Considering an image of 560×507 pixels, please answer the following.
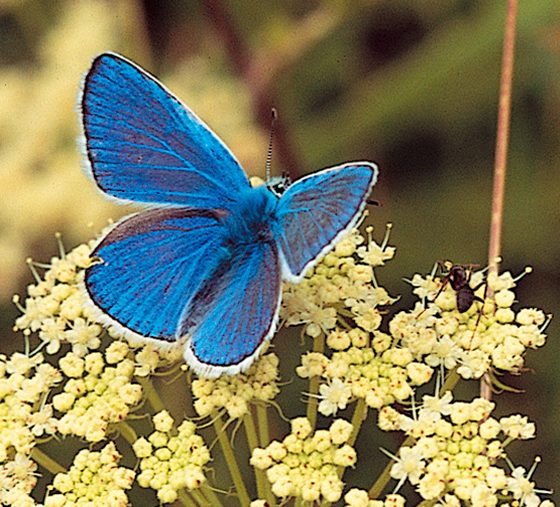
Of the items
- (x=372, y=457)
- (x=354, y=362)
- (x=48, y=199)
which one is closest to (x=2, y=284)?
(x=48, y=199)

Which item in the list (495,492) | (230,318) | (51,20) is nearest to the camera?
(230,318)

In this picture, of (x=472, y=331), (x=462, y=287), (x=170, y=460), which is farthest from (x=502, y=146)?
(x=170, y=460)

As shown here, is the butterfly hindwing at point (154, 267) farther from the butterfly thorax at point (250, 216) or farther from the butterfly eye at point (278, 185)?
the butterfly eye at point (278, 185)

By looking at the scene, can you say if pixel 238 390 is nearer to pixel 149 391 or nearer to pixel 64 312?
pixel 149 391

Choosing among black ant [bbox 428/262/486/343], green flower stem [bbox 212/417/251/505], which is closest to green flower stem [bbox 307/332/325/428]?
green flower stem [bbox 212/417/251/505]

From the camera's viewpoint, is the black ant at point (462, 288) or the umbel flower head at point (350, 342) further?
the black ant at point (462, 288)

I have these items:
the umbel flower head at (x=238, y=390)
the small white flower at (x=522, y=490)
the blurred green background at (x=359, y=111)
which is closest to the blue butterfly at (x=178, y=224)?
the umbel flower head at (x=238, y=390)

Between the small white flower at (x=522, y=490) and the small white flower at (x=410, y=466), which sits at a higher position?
the small white flower at (x=410, y=466)

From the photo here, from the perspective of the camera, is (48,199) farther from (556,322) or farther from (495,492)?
(495,492)
